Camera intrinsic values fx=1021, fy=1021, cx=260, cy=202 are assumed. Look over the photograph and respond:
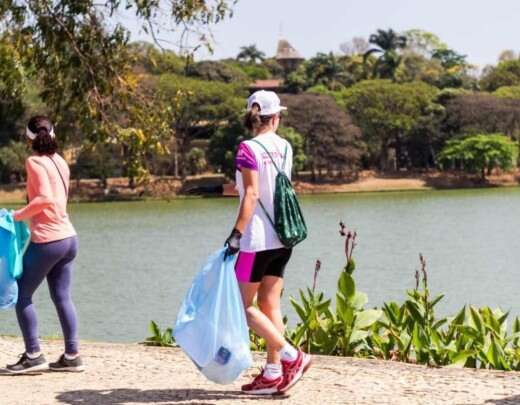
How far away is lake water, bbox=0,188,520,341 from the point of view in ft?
54.8

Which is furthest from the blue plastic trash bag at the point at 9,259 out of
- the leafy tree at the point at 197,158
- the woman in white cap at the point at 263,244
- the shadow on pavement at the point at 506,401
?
the leafy tree at the point at 197,158

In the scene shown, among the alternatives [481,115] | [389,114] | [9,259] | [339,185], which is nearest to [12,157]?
[339,185]

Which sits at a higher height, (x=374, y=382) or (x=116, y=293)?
(x=374, y=382)

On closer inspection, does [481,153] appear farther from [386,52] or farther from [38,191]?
[38,191]

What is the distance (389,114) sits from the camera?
7144 centimetres

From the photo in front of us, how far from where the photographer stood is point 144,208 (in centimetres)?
5666

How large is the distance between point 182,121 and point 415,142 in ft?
54.0

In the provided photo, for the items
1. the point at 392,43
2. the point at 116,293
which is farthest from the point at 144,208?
the point at 392,43

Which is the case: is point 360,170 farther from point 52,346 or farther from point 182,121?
point 52,346

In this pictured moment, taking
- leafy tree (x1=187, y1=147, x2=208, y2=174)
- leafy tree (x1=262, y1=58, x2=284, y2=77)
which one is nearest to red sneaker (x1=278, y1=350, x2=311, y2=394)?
leafy tree (x1=187, y1=147, x2=208, y2=174)

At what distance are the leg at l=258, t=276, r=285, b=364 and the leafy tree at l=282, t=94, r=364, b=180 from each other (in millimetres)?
61531

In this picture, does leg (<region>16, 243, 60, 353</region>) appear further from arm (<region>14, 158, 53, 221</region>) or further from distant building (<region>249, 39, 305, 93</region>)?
distant building (<region>249, 39, 305, 93</region>)

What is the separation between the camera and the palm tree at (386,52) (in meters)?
86.9

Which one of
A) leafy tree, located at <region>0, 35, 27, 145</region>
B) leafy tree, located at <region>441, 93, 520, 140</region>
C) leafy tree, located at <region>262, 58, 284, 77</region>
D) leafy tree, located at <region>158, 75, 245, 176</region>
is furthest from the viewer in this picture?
leafy tree, located at <region>262, 58, 284, 77</region>
